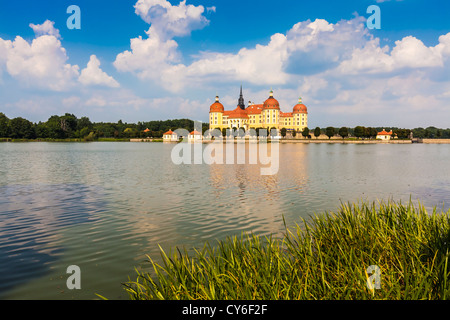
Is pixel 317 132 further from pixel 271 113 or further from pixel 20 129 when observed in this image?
pixel 20 129

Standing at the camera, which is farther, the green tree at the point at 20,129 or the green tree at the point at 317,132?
the green tree at the point at 317,132

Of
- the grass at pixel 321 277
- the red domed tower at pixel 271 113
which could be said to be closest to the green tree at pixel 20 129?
the red domed tower at pixel 271 113

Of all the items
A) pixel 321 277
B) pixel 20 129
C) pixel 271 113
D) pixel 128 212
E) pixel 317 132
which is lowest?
pixel 128 212

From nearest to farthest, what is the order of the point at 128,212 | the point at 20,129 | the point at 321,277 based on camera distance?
the point at 321,277, the point at 128,212, the point at 20,129

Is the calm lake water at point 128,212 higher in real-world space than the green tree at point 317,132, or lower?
lower

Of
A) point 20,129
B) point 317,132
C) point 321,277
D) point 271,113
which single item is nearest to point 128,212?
point 321,277

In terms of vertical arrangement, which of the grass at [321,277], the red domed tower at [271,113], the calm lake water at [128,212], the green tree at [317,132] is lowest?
the calm lake water at [128,212]

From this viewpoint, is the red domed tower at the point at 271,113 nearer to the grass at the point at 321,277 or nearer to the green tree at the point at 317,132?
the green tree at the point at 317,132

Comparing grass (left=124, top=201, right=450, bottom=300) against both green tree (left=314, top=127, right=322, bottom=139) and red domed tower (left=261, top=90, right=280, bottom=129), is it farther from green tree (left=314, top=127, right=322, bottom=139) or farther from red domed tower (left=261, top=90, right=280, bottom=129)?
red domed tower (left=261, top=90, right=280, bottom=129)

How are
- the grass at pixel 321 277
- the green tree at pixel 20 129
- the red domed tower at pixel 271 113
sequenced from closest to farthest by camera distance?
1. the grass at pixel 321 277
2. the green tree at pixel 20 129
3. the red domed tower at pixel 271 113

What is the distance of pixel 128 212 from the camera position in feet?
54.9

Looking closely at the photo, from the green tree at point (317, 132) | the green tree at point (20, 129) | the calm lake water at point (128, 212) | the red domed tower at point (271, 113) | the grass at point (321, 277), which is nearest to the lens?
the grass at point (321, 277)

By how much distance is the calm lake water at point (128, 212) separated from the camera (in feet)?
30.4
